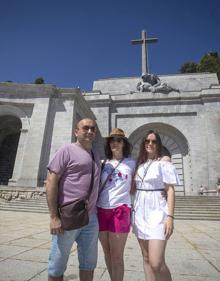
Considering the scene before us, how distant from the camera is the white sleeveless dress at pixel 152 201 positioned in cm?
220

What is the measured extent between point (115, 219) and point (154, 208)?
44 cm

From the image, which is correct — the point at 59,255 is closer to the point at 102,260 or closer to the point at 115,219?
the point at 115,219

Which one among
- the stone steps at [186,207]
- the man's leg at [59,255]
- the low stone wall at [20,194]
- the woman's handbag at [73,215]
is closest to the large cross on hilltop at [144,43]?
the stone steps at [186,207]

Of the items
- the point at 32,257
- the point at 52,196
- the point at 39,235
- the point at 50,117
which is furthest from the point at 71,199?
the point at 50,117

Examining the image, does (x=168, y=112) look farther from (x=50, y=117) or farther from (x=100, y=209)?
(x=100, y=209)

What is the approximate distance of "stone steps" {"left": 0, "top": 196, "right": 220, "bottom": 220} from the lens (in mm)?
10219

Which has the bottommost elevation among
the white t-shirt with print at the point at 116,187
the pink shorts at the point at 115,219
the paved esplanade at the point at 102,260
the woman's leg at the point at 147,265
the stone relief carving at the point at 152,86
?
the paved esplanade at the point at 102,260

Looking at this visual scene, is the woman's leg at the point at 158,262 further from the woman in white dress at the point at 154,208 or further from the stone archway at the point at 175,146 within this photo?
the stone archway at the point at 175,146

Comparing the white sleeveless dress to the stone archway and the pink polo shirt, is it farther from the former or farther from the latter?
the stone archway

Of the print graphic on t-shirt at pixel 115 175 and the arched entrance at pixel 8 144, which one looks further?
the arched entrance at pixel 8 144

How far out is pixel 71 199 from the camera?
1.95 m

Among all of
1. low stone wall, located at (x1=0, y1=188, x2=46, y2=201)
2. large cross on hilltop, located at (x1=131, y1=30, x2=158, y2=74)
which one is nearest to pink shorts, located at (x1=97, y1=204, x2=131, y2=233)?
low stone wall, located at (x1=0, y1=188, x2=46, y2=201)

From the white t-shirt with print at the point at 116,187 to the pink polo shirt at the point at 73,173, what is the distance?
24cm

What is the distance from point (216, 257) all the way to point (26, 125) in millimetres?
13334
